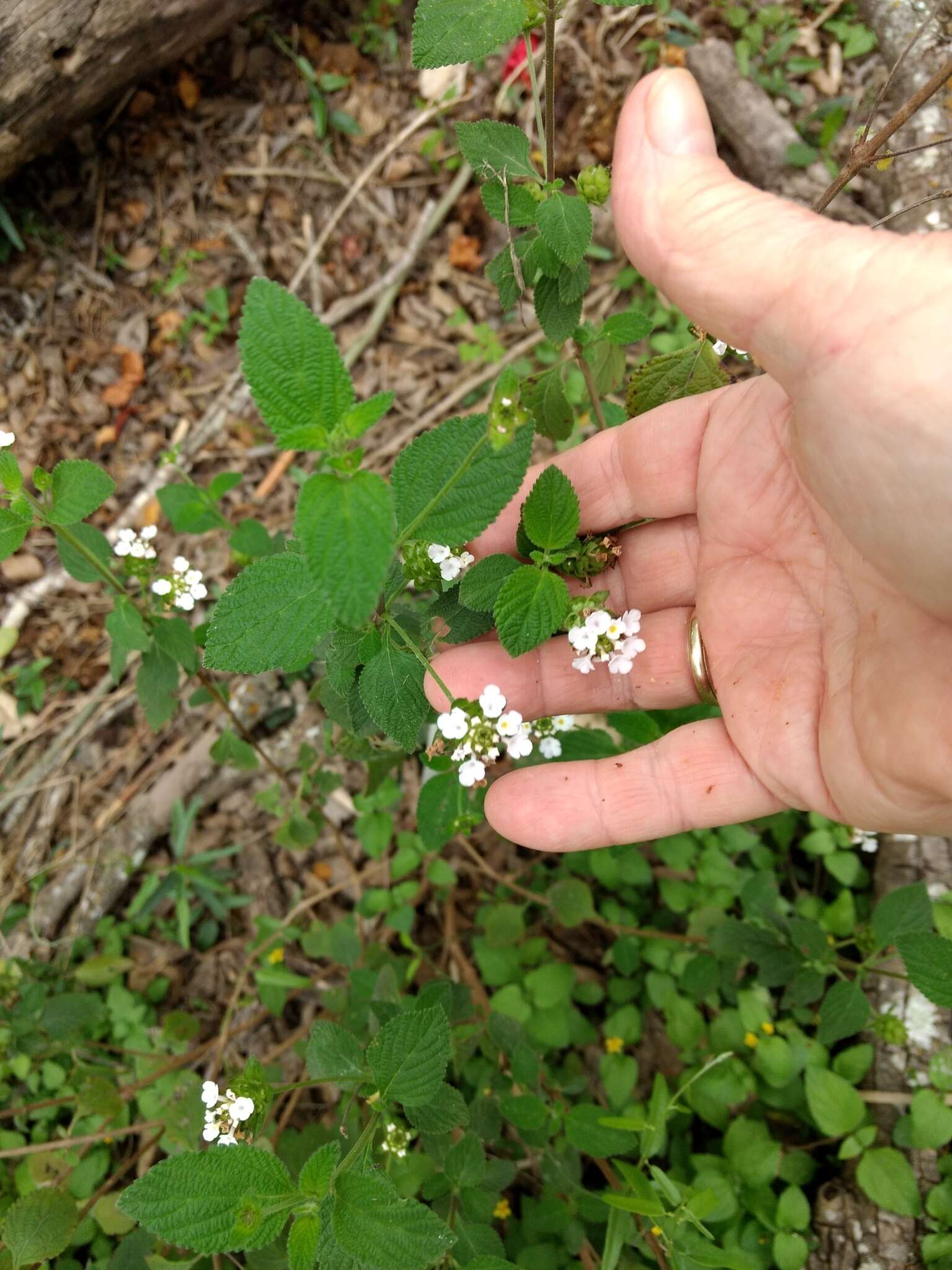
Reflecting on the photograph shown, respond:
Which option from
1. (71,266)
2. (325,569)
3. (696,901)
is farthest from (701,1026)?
(71,266)

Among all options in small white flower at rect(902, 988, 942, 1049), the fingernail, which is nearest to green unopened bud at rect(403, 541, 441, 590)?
the fingernail

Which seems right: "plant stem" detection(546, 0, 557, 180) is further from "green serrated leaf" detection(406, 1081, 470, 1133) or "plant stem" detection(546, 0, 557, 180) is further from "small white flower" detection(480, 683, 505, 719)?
"green serrated leaf" detection(406, 1081, 470, 1133)

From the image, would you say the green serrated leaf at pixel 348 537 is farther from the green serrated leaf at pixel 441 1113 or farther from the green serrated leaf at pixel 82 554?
the green serrated leaf at pixel 441 1113

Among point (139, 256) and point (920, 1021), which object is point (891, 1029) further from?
point (139, 256)

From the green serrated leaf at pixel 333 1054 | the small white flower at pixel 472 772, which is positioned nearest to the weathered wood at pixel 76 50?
the small white flower at pixel 472 772

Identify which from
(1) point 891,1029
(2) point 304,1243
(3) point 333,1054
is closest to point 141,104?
(3) point 333,1054
